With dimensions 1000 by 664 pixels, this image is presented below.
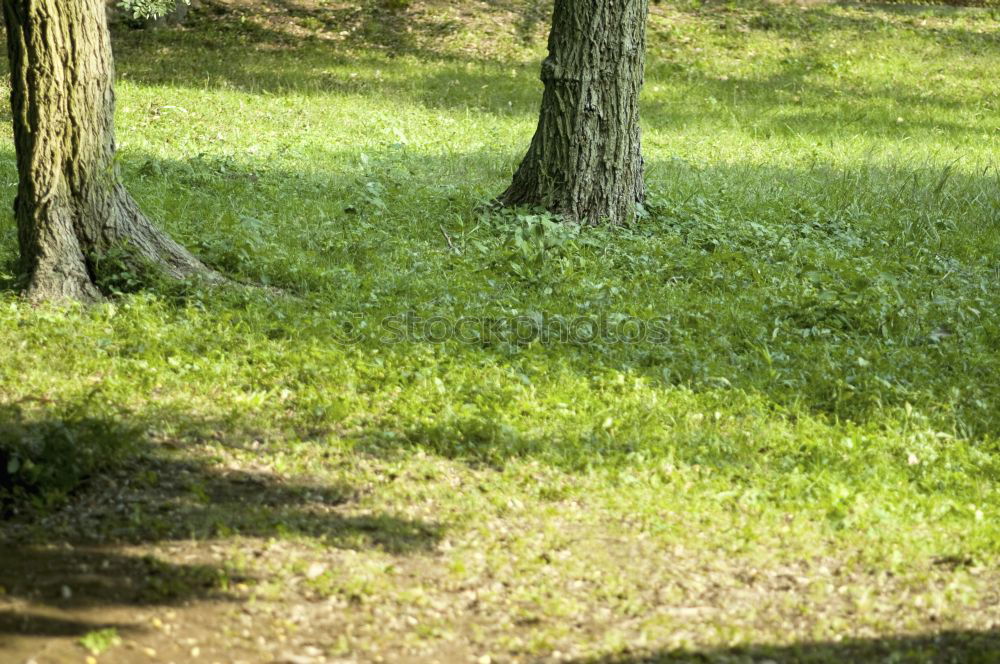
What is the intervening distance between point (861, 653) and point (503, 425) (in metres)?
2.13

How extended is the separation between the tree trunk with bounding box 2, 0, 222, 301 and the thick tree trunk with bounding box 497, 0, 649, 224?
375 cm

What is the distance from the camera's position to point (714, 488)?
16.6ft

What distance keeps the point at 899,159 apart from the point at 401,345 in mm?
8276

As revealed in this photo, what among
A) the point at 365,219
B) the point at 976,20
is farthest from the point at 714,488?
the point at 976,20

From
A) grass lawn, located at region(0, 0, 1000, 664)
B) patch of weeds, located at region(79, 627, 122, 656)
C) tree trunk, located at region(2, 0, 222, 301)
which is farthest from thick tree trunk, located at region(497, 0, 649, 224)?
patch of weeds, located at region(79, 627, 122, 656)

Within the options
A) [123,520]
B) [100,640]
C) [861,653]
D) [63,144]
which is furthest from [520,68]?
[100,640]

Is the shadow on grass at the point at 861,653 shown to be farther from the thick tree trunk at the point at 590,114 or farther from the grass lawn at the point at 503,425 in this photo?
the thick tree trunk at the point at 590,114

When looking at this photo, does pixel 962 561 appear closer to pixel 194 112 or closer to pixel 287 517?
pixel 287 517

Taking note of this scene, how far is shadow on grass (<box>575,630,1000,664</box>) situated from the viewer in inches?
150

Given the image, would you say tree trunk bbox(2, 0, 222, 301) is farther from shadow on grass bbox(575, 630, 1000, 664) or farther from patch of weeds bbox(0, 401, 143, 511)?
shadow on grass bbox(575, 630, 1000, 664)

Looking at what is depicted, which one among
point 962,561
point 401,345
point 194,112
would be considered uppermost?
point 194,112

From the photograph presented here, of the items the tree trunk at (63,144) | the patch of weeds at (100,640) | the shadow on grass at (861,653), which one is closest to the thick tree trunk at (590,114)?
the tree trunk at (63,144)

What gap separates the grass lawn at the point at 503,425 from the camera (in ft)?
13.0

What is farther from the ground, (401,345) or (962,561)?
(401,345)
